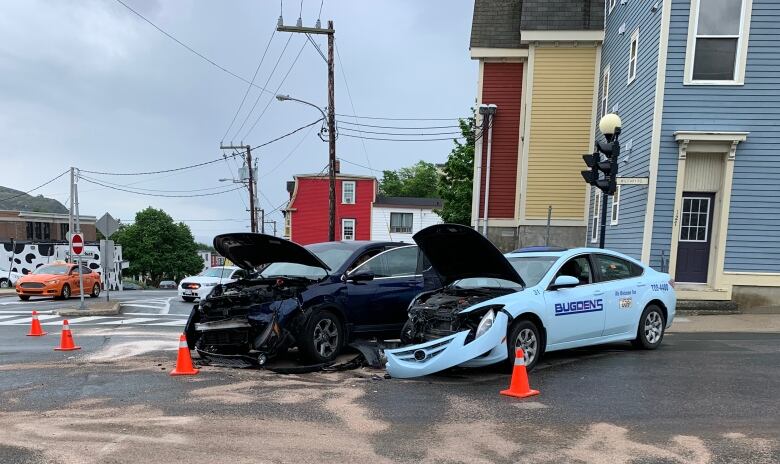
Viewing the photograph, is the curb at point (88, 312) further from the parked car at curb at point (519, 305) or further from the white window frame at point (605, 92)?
the white window frame at point (605, 92)

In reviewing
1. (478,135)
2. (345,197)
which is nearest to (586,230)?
(478,135)

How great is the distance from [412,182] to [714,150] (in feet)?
219

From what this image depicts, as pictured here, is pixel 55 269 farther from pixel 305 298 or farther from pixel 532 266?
pixel 532 266

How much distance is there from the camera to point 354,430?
182 inches

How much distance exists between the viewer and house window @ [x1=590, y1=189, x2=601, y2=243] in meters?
16.4

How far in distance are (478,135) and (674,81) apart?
7.57 metres

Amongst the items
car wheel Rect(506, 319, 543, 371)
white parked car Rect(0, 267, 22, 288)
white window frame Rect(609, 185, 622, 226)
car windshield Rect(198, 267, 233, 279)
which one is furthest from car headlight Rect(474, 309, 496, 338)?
white parked car Rect(0, 267, 22, 288)

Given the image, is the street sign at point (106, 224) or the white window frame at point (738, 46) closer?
the white window frame at point (738, 46)

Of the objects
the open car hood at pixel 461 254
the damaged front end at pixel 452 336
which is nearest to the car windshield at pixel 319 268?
the open car hood at pixel 461 254

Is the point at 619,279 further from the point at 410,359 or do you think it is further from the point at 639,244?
the point at 639,244

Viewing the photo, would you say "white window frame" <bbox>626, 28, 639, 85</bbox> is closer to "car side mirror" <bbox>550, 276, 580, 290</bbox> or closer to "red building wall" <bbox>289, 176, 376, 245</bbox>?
"car side mirror" <bbox>550, 276, 580, 290</bbox>

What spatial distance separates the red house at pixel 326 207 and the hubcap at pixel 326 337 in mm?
36238

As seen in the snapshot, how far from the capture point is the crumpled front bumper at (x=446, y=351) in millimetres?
5883

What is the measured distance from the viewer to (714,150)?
39.7 ft
